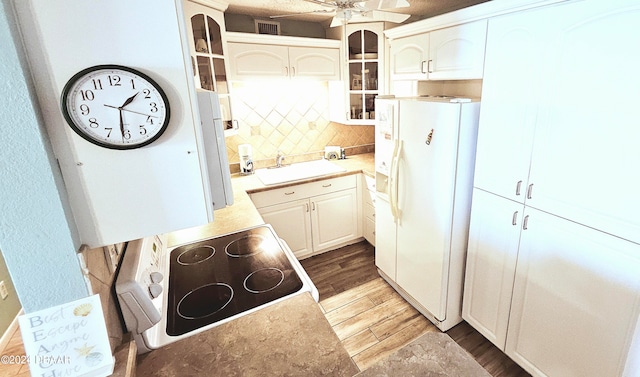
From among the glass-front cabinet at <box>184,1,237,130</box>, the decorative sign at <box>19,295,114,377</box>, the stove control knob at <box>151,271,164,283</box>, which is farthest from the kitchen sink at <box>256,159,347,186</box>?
the decorative sign at <box>19,295,114,377</box>

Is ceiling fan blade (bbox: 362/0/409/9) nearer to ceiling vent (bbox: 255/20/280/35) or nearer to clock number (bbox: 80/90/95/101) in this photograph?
ceiling vent (bbox: 255/20/280/35)

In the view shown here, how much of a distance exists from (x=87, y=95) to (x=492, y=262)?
200 cm

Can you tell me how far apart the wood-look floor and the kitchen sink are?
84 centimetres

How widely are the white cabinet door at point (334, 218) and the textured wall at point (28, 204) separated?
224 centimetres

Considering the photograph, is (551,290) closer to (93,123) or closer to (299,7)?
(93,123)

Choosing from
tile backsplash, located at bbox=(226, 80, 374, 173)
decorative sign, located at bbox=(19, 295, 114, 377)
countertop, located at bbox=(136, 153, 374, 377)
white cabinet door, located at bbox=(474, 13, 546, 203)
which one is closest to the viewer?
decorative sign, located at bbox=(19, 295, 114, 377)

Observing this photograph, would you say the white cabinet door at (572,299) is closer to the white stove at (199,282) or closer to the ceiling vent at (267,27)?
the white stove at (199,282)

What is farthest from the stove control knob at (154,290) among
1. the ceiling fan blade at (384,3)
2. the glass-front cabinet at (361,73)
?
the glass-front cabinet at (361,73)

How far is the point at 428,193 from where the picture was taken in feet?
6.60

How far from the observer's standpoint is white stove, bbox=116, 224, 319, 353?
1.01 meters

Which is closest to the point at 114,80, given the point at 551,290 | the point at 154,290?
the point at 154,290

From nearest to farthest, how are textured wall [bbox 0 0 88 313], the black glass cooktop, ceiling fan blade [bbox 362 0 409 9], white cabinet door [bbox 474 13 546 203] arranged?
textured wall [bbox 0 0 88 313] → the black glass cooktop → white cabinet door [bbox 474 13 546 203] → ceiling fan blade [bbox 362 0 409 9]

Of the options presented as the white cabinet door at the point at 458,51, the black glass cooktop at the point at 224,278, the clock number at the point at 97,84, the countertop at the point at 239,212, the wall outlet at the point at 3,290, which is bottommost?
the wall outlet at the point at 3,290

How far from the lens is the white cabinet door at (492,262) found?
1709mm
